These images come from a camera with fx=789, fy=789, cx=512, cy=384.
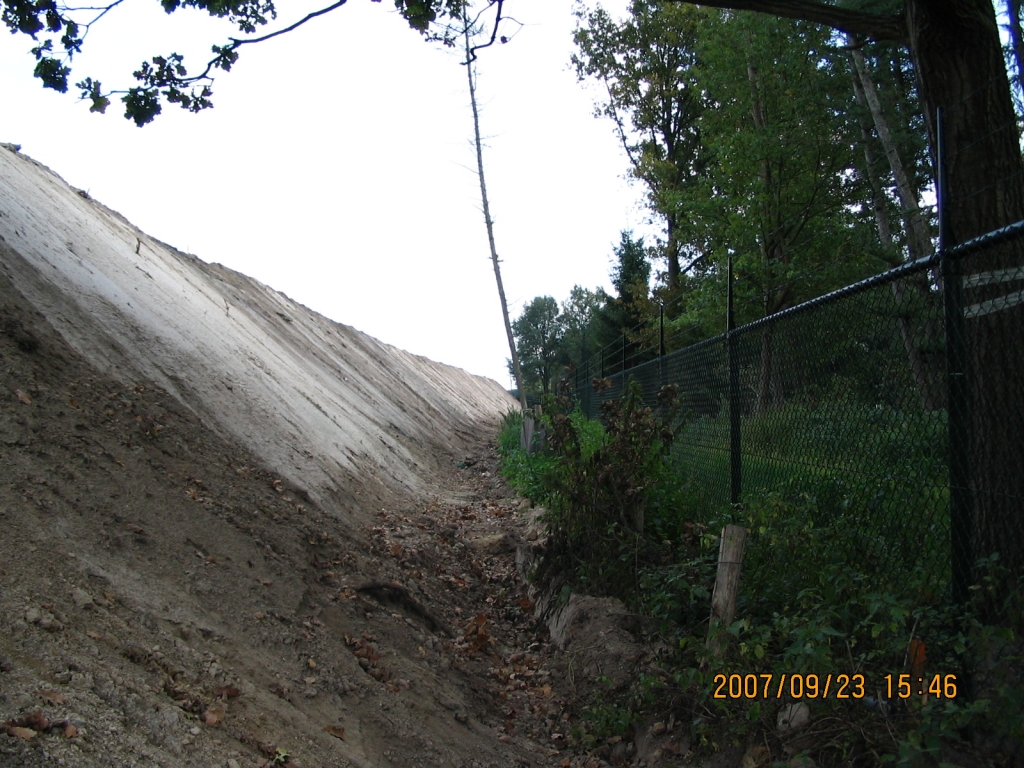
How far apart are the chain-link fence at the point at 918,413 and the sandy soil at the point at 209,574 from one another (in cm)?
154

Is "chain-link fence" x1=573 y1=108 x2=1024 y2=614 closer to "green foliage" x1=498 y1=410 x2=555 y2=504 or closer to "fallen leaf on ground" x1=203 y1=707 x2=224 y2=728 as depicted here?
"green foliage" x1=498 y1=410 x2=555 y2=504

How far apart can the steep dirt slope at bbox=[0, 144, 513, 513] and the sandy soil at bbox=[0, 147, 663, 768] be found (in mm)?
46

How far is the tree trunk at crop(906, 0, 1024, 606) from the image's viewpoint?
9.37 feet

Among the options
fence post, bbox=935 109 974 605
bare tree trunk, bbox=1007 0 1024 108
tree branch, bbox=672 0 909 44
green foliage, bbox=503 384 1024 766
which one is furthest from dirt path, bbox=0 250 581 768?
bare tree trunk, bbox=1007 0 1024 108

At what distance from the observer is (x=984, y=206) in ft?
11.1

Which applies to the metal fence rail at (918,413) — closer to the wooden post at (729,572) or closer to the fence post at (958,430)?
the fence post at (958,430)

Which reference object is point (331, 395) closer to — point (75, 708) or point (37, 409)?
point (37, 409)

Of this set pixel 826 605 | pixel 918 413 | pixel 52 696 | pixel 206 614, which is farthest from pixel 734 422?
pixel 52 696

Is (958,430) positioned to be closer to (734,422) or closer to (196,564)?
(734,422)

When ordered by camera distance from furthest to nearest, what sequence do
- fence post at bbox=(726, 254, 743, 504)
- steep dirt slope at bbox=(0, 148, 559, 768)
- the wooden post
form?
1. fence post at bbox=(726, 254, 743, 504)
2. the wooden post
3. steep dirt slope at bbox=(0, 148, 559, 768)

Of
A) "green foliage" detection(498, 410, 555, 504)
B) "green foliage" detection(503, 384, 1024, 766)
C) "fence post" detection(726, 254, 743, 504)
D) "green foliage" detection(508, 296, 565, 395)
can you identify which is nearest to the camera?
"green foliage" detection(503, 384, 1024, 766)

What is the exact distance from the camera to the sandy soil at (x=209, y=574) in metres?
3.05

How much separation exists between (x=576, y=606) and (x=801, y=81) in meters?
15.3
